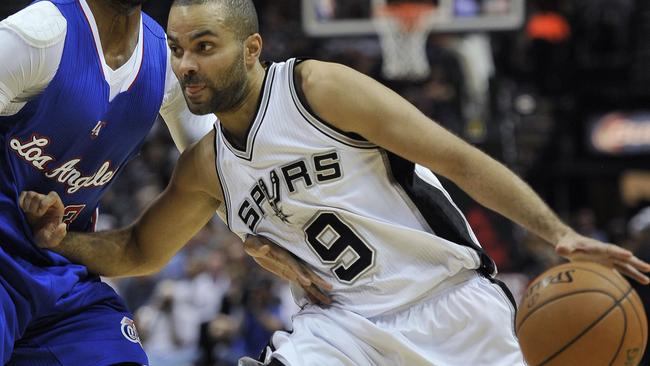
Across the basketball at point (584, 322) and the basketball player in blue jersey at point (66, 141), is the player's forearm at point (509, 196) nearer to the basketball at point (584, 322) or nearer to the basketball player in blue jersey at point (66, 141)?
the basketball at point (584, 322)

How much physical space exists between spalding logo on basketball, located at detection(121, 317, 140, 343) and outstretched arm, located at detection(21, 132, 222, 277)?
0.76 feet

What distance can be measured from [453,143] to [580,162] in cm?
1335

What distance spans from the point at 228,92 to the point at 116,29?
46cm

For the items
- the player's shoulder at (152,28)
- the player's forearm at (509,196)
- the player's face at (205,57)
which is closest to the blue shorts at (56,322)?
the player's face at (205,57)

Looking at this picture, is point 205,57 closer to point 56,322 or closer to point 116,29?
point 116,29

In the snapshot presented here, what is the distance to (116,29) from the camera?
352 centimetres

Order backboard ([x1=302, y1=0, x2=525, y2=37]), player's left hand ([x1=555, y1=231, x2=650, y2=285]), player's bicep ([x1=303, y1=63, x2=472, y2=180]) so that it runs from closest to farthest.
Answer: player's left hand ([x1=555, y1=231, x2=650, y2=285]) < player's bicep ([x1=303, y1=63, x2=472, y2=180]) < backboard ([x1=302, y1=0, x2=525, y2=37])

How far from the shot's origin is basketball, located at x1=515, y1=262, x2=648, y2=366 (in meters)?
3.96

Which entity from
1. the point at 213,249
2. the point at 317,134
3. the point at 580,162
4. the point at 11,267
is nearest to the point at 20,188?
the point at 11,267

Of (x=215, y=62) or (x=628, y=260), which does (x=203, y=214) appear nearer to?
(x=215, y=62)

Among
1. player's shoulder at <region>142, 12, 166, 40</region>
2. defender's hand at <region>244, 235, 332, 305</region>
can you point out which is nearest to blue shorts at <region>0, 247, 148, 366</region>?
defender's hand at <region>244, 235, 332, 305</region>

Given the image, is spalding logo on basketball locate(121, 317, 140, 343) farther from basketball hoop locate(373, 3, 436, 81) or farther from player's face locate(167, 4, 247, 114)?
basketball hoop locate(373, 3, 436, 81)

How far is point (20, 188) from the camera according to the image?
3.46 m

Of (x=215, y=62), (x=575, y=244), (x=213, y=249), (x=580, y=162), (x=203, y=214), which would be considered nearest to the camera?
(x=575, y=244)
